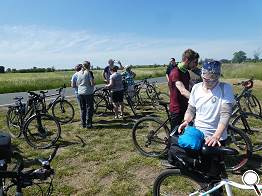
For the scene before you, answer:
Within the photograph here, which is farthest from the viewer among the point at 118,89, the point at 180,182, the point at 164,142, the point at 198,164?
the point at 118,89

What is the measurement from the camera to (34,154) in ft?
25.3

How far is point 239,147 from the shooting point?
6871 millimetres

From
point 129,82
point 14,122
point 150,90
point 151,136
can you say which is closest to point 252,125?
point 151,136

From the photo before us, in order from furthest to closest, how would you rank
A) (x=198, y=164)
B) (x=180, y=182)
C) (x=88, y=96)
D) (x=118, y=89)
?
(x=118, y=89) < (x=88, y=96) < (x=180, y=182) < (x=198, y=164)

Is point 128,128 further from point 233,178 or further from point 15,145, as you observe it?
point 233,178

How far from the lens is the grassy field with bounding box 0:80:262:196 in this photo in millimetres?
5738

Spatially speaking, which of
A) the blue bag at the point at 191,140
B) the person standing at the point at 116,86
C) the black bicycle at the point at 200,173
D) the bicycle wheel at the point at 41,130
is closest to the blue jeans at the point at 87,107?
the person standing at the point at 116,86

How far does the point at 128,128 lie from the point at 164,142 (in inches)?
130

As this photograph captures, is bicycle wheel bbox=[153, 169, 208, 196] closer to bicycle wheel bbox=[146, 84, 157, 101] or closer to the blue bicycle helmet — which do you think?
the blue bicycle helmet

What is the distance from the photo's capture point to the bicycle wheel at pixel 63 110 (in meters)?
11.5

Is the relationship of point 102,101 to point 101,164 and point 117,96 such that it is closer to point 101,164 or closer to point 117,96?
point 117,96

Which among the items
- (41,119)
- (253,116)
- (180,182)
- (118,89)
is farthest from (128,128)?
(180,182)

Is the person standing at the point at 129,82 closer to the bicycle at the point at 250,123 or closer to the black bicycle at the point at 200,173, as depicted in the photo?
the bicycle at the point at 250,123

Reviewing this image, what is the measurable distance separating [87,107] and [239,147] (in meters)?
4.75
